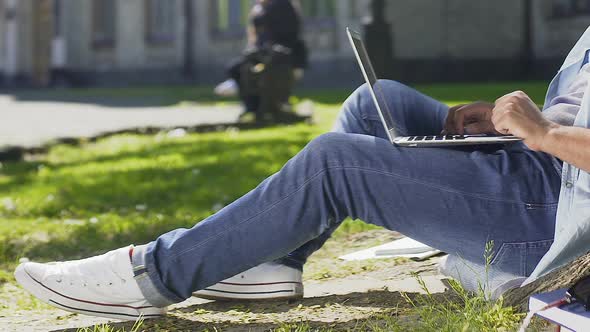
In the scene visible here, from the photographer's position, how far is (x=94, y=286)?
3221 mm

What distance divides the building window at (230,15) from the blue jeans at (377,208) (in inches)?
934

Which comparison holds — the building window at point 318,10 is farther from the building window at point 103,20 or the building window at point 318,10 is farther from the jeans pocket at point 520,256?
the jeans pocket at point 520,256

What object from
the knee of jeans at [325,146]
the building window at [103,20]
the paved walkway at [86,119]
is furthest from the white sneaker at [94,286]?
the building window at [103,20]

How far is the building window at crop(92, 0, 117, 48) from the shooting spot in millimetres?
30047

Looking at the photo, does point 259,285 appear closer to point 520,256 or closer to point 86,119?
point 520,256

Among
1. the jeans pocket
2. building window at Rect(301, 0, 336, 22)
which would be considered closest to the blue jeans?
the jeans pocket

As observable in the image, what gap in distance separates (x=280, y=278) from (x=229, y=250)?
14.2 inches

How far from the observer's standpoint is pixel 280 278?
3393 millimetres

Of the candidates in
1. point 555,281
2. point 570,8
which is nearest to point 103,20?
point 570,8

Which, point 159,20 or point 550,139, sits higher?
point 550,139

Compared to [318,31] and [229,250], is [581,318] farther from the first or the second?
[318,31]

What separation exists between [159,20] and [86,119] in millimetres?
16536

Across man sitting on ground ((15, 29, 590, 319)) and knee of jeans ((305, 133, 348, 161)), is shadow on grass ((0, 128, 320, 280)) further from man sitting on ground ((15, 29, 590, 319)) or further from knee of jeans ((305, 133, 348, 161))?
knee of jeans ((305, 133, 348, 161))

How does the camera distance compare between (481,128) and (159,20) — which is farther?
(159,20)
